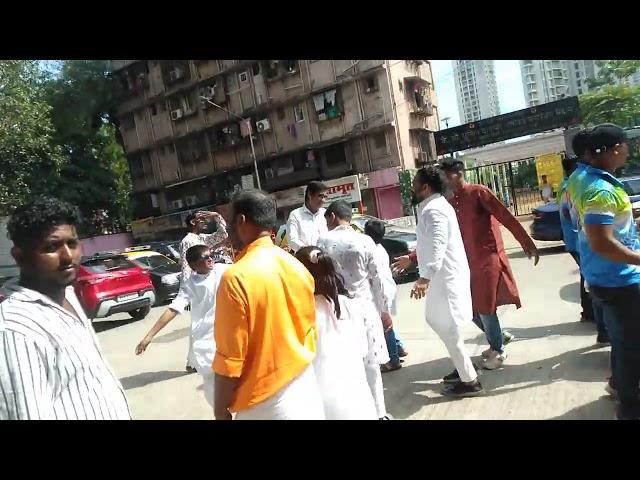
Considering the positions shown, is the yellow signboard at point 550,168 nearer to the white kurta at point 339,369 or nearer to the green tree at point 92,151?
the green tree at point 92,151

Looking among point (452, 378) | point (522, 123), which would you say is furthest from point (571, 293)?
point (522, 123)

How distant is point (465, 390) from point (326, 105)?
2065 centimetres

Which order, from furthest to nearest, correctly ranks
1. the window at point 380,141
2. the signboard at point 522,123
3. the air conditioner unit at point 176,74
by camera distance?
1. the air conditioner unit at point 176,74
2. the window at point 380,141
3. the signboard at point 522,123

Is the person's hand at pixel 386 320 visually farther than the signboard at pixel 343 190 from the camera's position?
No

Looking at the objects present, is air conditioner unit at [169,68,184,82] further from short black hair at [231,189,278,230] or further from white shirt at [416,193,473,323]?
short black hair at [231,189,278,230]

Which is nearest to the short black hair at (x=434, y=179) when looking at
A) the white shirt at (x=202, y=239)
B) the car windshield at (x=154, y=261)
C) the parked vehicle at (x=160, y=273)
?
the white shirt at (x=202, y=239)

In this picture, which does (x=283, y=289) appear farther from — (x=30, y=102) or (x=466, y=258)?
(x=30, y=102)

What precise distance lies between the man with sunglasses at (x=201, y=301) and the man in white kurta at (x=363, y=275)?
2.43 ft

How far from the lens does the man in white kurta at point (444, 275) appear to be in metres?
3.42

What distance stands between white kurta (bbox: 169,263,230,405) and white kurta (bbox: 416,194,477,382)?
4.28ft

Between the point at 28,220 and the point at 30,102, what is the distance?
9.71 m

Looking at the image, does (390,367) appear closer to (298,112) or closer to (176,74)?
(298,112)
